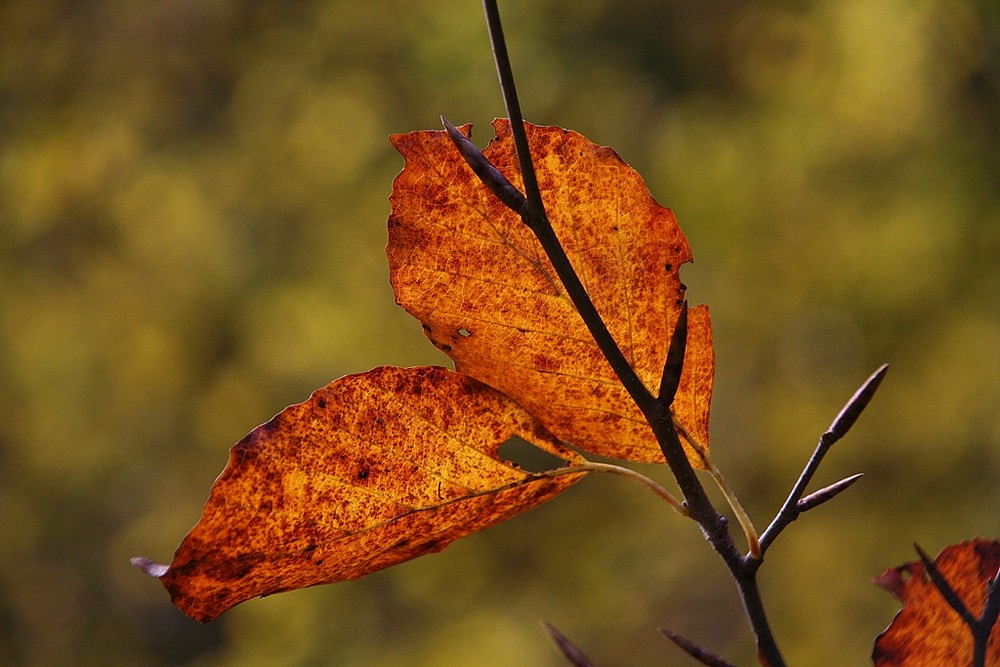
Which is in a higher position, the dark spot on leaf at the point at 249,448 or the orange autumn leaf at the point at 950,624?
the dark spot on leaf at the point at 249,448

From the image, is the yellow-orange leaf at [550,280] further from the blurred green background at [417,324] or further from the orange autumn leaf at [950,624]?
the blurred green background at [417,324]

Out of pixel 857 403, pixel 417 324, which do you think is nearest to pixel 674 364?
pixel 857 403

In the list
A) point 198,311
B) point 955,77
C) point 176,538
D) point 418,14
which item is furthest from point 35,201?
point 955,77

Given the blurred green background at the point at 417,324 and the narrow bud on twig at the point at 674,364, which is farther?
the blurred green background at the point at 417,324

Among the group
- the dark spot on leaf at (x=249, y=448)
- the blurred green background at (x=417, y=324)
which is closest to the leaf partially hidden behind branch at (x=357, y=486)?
the dark spot on leaf at (x=249, y=448)

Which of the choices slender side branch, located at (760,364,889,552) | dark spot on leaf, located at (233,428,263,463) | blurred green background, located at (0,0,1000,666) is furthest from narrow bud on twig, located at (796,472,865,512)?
blurred green background, located at (0,0,1000,666)

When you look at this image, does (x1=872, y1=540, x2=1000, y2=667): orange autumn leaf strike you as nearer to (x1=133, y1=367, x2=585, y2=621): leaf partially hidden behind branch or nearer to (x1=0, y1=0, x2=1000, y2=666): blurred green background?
(x1=133, y1=367, x2=585, y2=621): leaf partially hidden behind branch
